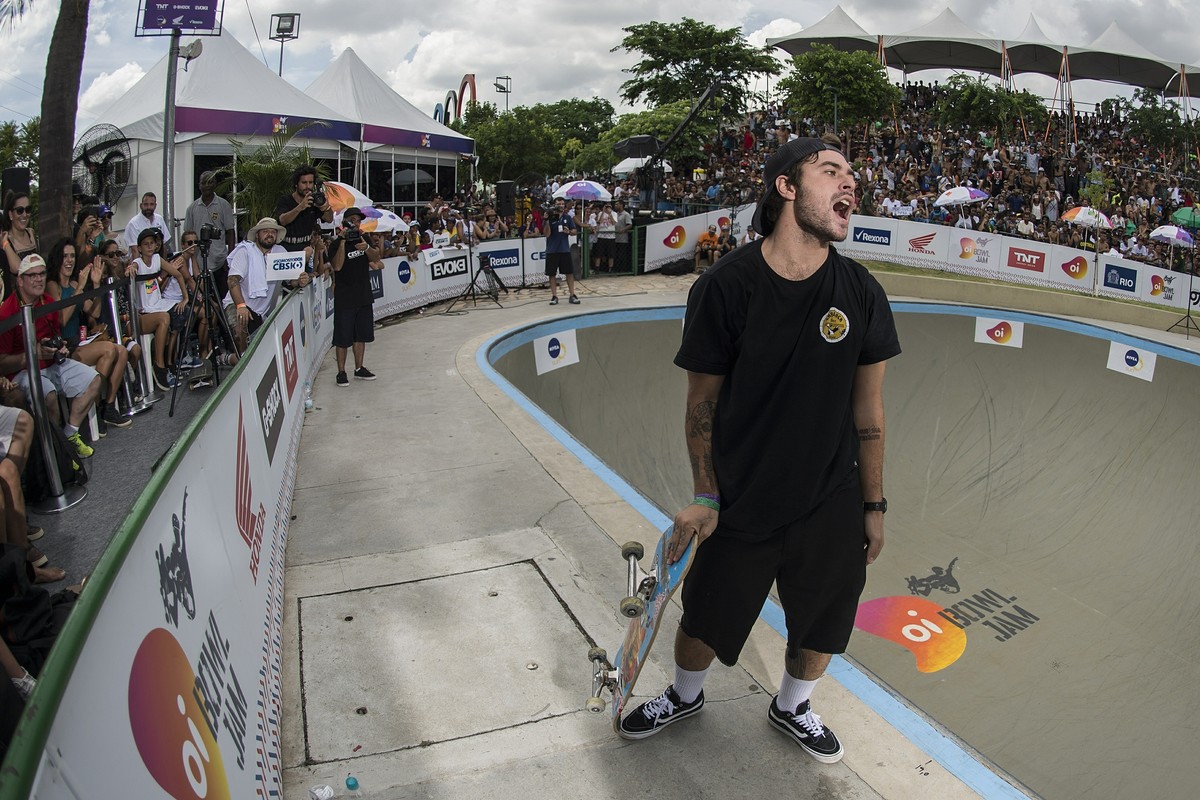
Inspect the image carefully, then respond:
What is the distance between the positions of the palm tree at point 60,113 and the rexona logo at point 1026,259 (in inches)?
746

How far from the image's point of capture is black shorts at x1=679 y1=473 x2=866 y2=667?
2674mm

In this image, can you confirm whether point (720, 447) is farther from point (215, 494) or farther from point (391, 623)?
point (391, 623)

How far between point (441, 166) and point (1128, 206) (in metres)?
20.3

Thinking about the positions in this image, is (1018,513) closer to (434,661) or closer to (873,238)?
(434,661)

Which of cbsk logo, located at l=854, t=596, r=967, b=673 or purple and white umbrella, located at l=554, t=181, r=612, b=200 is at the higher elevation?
purple and white umbrella, located at l=554, t=181, r=612, b=200

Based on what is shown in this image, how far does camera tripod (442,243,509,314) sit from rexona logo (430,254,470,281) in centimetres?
12

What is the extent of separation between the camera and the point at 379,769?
2973mm

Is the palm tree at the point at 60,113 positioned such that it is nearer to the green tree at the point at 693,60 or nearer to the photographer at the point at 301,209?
the photographer at the point at 301,209

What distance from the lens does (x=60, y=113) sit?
32.2 feet

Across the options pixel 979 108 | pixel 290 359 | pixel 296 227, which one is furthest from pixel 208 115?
pixel 979 108

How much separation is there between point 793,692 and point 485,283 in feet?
48.3

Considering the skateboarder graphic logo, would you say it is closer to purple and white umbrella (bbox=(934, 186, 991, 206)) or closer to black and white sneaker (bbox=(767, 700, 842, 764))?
black and white sneaker (bbox=(767, 700, 842, 764))

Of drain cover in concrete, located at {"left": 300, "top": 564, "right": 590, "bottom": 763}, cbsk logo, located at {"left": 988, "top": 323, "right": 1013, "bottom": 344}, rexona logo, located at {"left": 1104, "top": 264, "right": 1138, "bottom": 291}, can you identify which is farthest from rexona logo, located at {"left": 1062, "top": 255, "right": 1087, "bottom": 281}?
drain cover in concrete, located at {"left": 300, "top": 564, "right": 590, "bottom": 763}

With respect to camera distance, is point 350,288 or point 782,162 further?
point 350,288
